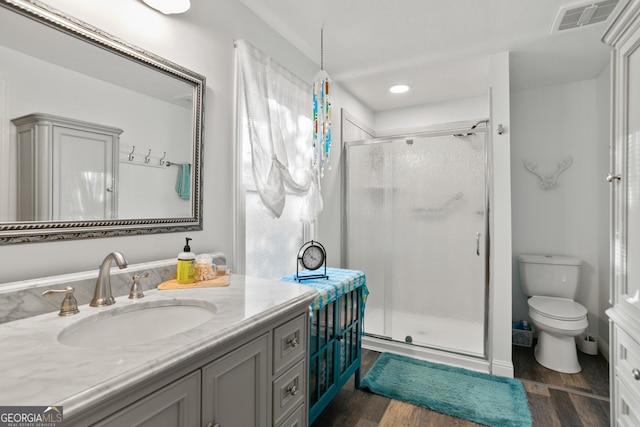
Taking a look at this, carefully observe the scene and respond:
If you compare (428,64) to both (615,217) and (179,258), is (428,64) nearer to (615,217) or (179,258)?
(615,217)

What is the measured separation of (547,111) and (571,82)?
0.98 ft

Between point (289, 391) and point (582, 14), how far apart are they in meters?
2.59

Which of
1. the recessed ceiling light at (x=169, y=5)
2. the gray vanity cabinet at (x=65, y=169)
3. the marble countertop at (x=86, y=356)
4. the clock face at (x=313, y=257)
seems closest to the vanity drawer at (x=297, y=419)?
the marble countertop at (x=86, y=356)

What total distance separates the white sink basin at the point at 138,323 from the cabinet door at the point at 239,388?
204 mm

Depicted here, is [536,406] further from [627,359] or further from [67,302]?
[67,302]

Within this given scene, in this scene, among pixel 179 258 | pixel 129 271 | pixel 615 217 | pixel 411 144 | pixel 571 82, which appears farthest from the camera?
pixel 571 82

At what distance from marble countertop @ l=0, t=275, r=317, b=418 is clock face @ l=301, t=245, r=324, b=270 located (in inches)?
36.7

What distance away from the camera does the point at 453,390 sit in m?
2.19

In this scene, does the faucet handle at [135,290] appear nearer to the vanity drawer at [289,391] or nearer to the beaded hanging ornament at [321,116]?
the vanity drawer at [289,391]

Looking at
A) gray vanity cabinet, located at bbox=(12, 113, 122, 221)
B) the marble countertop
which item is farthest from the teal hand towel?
the marble countertop

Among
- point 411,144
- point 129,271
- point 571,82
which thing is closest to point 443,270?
point 411,144

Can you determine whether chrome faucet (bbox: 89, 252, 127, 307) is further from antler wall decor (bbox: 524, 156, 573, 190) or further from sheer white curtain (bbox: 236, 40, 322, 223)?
antler wall decor (bbox: 524, 156, 573, 190)

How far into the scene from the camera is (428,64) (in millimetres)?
2656

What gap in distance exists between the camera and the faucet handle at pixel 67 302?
0.99 meters
